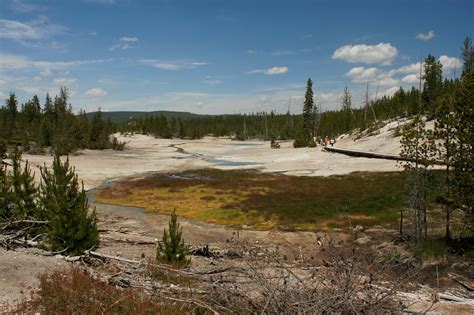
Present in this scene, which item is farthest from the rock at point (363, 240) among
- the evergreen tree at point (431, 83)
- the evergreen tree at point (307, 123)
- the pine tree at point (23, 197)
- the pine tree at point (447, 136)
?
the evergreen tree at point (307, 123)

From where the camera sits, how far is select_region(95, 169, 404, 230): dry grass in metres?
32.1

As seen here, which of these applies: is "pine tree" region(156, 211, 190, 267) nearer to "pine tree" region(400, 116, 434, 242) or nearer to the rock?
the rock

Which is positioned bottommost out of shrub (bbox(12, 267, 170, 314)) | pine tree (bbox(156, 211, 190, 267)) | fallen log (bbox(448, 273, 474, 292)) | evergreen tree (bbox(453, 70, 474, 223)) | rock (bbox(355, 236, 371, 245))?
rock (bbox(355, 236, 371, 245))

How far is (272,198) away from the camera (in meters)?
40.7

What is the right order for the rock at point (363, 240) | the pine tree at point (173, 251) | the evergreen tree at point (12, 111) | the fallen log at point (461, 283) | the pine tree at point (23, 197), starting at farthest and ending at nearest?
the evergreen tree at point (12, 111), the rock at point (363, 240), the pine tree at point (23, 197), the fallen log at point (461, 283), the pine tree at point (173, 251)

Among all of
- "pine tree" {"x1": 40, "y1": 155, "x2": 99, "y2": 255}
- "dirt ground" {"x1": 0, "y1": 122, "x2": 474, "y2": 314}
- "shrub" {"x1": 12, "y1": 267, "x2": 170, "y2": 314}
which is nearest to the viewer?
"shrub" {"x1": 12, "y1": 267, "x2": 170, "y2": 314}

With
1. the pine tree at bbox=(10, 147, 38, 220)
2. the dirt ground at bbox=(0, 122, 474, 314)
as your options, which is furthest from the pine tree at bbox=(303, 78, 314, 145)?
the pine tree at bbox=(10, 147, 38, 220)

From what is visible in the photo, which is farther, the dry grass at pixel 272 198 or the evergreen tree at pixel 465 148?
the dry grass at pixel 272 198

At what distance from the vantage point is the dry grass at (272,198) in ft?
105

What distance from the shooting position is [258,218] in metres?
33.2

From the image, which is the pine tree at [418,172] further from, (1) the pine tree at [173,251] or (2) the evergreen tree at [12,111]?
(2) the evergreen tree at [12,111]

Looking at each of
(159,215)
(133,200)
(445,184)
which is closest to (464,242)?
(445,184)

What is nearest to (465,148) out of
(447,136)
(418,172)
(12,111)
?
(447,136)

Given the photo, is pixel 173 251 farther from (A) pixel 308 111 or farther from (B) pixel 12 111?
(B) pixel 12 111
